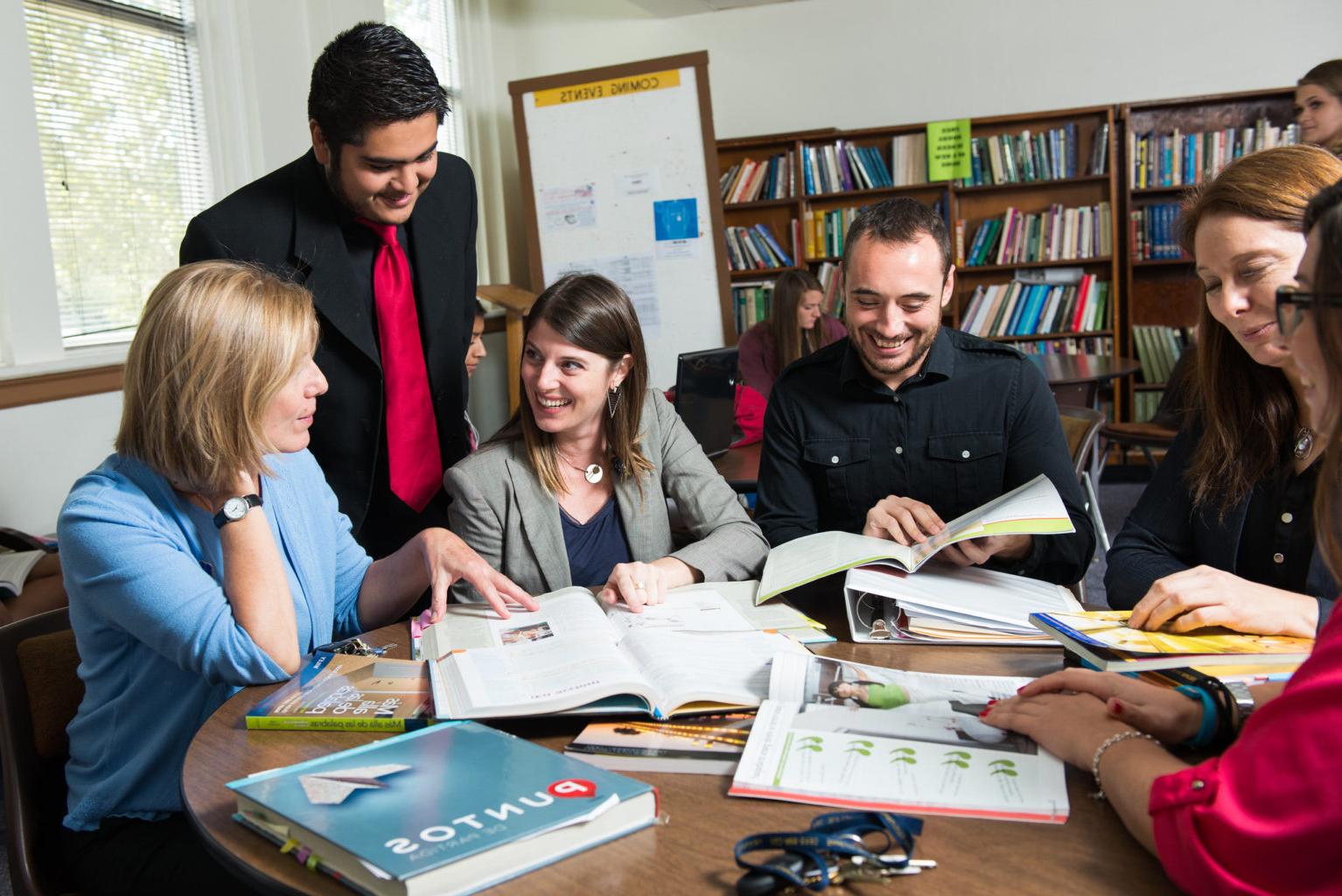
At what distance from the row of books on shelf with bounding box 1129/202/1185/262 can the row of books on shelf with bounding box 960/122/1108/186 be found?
15.5 inches

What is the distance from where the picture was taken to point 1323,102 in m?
4.35

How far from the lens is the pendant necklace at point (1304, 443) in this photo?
1.59 m

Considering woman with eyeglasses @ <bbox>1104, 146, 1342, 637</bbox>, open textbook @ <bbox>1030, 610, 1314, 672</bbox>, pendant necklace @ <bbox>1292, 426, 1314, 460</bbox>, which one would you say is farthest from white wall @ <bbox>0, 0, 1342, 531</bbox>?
open textbook @ <bbox>1030, 610, 1314, 672</bbox>

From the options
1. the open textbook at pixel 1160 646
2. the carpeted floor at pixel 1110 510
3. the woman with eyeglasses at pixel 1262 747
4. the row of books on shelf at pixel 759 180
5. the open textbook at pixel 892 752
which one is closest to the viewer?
the woman with eyeglasses at pixel 1262 747

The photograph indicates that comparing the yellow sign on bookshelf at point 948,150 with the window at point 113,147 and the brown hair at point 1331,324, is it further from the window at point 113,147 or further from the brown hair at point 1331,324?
the brown hair at point 1331,324

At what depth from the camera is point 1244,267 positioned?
1.49 metres

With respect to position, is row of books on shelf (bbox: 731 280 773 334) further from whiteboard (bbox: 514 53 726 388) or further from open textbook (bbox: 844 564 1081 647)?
open textbook (bbox: 844 564 1081 647)

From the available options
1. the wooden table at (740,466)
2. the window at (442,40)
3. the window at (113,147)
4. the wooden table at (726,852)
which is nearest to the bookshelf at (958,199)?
the window at (442,40)

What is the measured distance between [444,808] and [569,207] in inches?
196

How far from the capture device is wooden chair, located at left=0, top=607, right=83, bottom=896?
1.41 metres

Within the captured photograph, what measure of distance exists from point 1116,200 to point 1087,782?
588cm

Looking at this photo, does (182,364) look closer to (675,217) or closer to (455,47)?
(675,217)

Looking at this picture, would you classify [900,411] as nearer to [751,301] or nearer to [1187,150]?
[751,301]

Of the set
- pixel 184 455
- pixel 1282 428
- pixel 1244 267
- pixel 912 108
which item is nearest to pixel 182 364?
pixel 184 455
